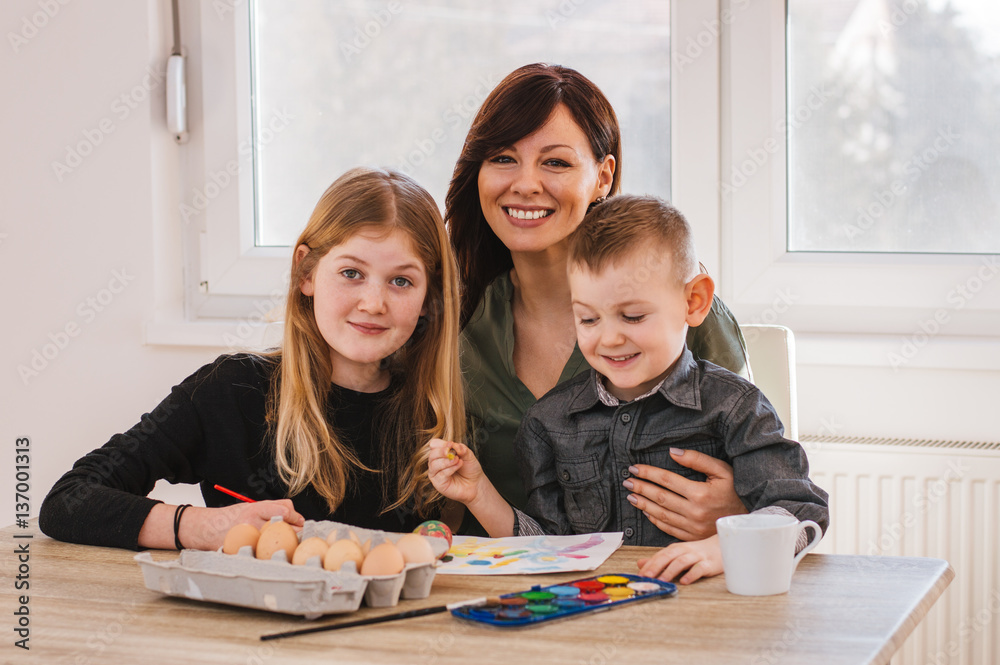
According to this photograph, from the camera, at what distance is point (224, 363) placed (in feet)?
4.88

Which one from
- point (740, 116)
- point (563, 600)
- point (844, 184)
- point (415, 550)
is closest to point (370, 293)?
point (415, 550)

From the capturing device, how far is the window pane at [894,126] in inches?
81.5

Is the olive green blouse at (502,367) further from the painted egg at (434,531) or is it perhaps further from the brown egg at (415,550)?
the brown egg at (415,550)

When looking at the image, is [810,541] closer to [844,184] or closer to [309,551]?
[309,551]

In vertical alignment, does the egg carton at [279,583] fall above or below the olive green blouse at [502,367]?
below

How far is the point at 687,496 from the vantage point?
1252mm

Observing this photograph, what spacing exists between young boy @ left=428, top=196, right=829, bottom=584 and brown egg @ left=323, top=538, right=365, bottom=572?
0.28 metres

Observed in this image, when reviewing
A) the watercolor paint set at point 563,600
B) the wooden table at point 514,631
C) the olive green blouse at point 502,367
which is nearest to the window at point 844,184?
the olive green blouse at point 502,367

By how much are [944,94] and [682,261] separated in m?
1.14

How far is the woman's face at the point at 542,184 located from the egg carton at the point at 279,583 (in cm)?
77

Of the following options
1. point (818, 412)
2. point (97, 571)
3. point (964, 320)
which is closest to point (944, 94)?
point (964, 320)

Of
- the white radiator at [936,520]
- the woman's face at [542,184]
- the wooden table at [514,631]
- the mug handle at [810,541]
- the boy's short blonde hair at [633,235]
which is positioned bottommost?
the white radiator at [936,520]

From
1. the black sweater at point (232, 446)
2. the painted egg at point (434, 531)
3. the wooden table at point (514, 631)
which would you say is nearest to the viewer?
the wooden table at point (514, 631)

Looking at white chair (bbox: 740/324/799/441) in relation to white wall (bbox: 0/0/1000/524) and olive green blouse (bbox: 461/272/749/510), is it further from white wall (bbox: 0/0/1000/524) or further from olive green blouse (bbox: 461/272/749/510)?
white wall (bbox: 0/0/1000/524)
